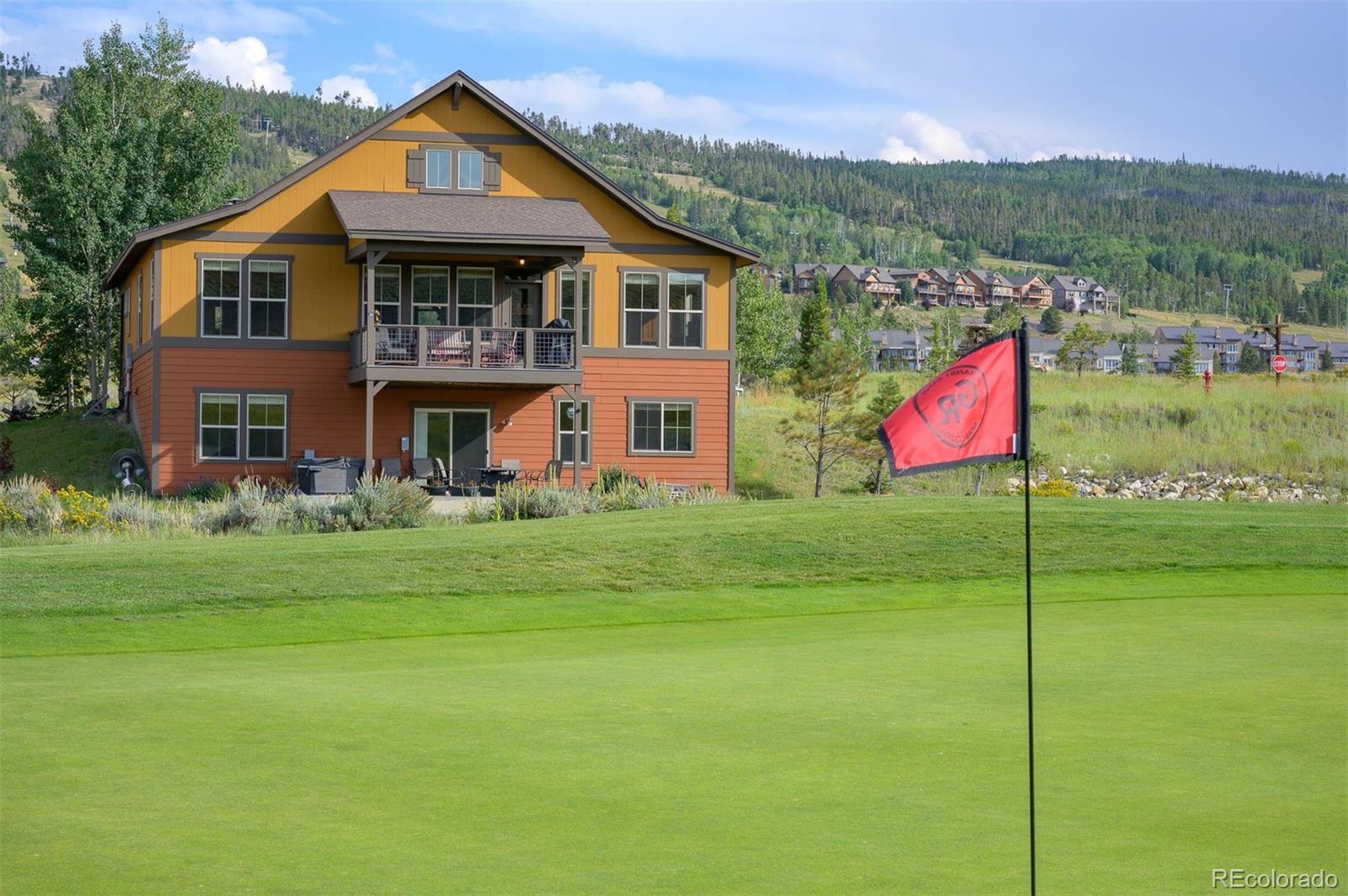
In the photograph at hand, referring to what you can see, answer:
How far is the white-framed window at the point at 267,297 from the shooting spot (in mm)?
34188

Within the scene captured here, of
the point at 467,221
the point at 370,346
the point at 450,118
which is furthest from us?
the point at 450,118

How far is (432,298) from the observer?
115ft

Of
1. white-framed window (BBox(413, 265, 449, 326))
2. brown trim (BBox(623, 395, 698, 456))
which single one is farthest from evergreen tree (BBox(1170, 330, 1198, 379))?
white-framed window (BBox(413, 265, 449, 326))

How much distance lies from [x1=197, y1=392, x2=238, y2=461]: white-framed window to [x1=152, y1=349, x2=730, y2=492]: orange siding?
0.57 ft

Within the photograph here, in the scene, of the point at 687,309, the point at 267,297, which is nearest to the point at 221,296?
the point at 267,297

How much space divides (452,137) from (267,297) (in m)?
5.65

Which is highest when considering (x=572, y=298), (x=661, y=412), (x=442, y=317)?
(x=572, y=298)

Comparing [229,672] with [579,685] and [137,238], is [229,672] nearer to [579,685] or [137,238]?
[579,685]

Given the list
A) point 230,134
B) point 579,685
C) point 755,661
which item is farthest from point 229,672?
point 230,134

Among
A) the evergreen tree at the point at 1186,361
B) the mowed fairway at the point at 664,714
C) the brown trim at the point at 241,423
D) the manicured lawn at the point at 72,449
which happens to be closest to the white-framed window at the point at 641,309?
the brown trim at the point at 241,423

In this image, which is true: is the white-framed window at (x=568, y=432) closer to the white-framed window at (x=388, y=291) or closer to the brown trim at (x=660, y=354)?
the brown trim at (x=660, y=354)

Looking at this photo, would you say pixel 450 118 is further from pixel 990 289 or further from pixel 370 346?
pixel 990 289

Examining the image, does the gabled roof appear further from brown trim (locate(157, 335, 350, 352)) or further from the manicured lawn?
the manicured lawn

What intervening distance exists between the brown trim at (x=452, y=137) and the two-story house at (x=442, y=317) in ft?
0.14
